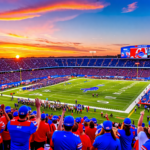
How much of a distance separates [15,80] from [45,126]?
156 ft

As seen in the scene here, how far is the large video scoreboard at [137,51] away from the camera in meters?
61.0

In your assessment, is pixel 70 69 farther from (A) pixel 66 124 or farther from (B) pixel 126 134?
(A) pixel 66 124

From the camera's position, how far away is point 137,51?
206 feet

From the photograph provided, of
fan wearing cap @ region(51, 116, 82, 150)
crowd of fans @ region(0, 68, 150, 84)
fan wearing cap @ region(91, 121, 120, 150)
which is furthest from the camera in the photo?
crowd of fans @ region(0, 68, 150, 84)

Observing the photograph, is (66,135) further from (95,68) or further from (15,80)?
(95,68)

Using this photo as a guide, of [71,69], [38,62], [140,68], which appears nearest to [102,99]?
[140,68]

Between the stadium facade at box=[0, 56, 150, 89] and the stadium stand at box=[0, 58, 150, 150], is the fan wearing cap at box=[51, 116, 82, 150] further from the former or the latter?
the stadium facade at box=[0, 56, 150, 89]

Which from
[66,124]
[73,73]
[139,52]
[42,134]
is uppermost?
[139,52]

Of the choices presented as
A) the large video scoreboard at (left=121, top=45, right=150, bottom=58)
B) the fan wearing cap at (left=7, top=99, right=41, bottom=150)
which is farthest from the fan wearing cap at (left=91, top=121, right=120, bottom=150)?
the large video scoreboard at (left=121, top=45, right=150, bottom=58)

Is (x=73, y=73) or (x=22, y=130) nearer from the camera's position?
(x=22, y=130)

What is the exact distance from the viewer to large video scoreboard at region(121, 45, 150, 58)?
61.0m

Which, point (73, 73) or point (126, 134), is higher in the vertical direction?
point (126, 134)

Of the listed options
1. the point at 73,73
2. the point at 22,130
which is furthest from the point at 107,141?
the point at 73,73

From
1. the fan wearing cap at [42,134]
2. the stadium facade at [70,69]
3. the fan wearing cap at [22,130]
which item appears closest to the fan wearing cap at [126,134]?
the fan wearing cap at [42,134]
